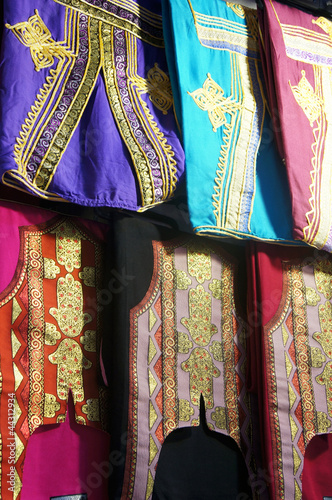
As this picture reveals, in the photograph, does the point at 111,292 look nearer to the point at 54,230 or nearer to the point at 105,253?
the point at 105,253

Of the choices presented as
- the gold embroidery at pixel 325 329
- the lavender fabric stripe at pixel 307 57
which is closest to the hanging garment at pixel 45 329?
the gold embroidery at pixel 325 329

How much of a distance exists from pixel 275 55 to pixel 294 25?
216 millimetres

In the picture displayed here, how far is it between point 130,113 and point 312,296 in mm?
806

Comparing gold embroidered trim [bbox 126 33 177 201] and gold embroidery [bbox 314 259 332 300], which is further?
gold embroidery [bbox 314 259 332 300]

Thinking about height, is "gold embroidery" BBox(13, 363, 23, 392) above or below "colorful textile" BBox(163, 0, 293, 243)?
below

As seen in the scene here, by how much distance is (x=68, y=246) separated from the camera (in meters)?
1.58

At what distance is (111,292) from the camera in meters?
1.57

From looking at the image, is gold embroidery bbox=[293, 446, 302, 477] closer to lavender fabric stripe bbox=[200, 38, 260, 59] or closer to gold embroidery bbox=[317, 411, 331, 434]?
gold embroidery bbox=[317, 411, 331, 434]

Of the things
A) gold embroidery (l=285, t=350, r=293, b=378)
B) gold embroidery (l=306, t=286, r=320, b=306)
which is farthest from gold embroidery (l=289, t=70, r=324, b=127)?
gold embroidery (l=285, t=350, r=293, b=378)

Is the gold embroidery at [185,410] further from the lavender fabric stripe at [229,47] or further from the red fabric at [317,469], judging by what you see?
the lavender fabric stripe at [229,47]

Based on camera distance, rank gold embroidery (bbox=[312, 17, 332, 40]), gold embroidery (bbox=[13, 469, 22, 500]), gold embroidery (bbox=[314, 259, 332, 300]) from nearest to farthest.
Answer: gold embroidery (bbox=[13, 469, 22, 500])
gold embroidery (bbox=[314, 259, 332, 300])
gold embroidery (bbox=[312, 17, 332, 40])

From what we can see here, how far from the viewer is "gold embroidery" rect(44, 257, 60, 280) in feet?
4.99

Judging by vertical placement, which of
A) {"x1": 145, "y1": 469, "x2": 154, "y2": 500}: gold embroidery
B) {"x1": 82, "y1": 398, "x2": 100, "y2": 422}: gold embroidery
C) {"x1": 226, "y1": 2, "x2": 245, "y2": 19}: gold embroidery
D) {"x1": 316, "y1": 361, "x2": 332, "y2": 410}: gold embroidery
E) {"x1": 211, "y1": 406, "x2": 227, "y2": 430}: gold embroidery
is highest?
{"x1": 226, "y1": 2, "x2": 245, "y2": 19}: gold embroidery

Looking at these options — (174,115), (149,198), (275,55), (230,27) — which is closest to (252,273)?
(149,198)
